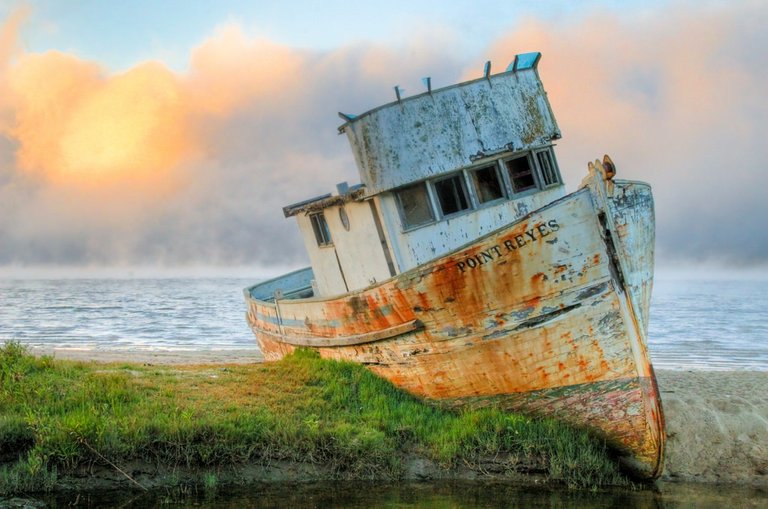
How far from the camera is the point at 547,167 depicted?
10344 mm

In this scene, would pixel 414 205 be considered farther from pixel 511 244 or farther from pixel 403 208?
pixel 511 244

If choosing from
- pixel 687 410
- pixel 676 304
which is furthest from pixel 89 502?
pixel 676 304

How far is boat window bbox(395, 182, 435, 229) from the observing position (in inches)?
378

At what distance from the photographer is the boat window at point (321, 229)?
11430 mm

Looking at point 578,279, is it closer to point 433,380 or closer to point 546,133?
point 433,380

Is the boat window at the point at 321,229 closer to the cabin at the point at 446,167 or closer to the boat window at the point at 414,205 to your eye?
the cabin at the point at 446,167

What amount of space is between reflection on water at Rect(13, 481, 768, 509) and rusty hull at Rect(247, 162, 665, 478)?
0.67 metres

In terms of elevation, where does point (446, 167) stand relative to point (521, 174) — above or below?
above

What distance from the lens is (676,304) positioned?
34406 millimetres

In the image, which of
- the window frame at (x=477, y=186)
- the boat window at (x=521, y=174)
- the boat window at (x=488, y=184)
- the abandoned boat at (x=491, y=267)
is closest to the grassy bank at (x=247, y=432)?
the abandoned boat at (x=491, y=267)

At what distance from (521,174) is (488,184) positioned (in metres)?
0.52

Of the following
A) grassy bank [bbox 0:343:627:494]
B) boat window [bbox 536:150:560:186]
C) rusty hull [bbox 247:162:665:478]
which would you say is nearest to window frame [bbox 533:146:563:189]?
boat window [bbox 536:150:560:186]

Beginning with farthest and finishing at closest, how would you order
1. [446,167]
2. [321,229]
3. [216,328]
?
1. [216,328]
2. [321,229]
3. [446,167]

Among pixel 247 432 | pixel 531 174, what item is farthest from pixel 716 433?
pixel 247 432
